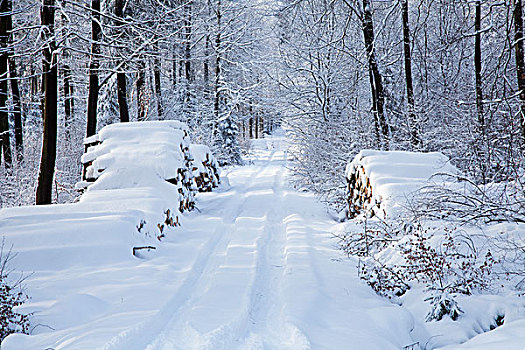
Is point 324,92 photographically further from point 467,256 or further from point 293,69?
point 467,256

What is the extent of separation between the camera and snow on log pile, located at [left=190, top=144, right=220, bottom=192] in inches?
523

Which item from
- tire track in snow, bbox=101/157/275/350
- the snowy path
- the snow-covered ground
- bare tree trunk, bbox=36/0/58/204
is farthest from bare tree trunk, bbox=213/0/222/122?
the snowy path

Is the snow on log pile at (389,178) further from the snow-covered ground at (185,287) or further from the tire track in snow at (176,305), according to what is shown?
the tire track in snow at (176,305)

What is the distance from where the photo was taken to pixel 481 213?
4887 mm

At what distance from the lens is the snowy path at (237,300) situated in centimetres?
370

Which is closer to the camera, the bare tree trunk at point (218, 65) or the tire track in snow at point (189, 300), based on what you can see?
the tire track in snow at point (189, 300)

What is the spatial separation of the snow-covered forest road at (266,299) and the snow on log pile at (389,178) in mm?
1073

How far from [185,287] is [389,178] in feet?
14.0

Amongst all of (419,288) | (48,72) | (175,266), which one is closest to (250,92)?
(48,72)

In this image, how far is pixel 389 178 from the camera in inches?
287

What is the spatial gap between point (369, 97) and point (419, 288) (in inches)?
583

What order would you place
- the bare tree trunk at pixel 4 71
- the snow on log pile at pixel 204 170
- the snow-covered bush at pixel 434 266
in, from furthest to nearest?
the snow on log pile at pixel 204 170, the bare tree trunk at pixel 4 71, the snow-covered bush at pixel 434 266

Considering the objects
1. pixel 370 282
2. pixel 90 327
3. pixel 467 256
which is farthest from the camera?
pixel 370 282

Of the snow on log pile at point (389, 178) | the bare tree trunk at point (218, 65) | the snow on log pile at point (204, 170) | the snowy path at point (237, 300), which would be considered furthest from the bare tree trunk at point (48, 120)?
the bare tree trunk at point (218, 65)
